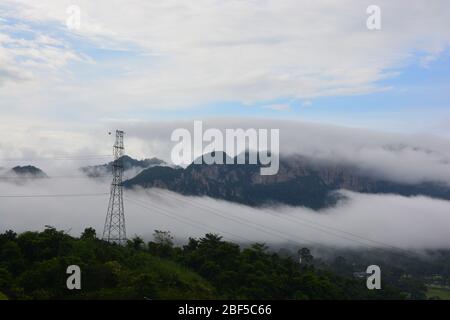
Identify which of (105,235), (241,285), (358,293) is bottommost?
(358,293)

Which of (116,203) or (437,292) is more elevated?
(116,203)

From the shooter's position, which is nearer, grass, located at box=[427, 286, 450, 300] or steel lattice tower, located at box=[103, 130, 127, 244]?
steel lattice tower, located at box=[103, 130, 127, 244]

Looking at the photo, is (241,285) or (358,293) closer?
(241,285)

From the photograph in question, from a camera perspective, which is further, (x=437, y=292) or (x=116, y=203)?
(x=437, y=292)

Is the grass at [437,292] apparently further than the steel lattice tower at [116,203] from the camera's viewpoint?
Yes

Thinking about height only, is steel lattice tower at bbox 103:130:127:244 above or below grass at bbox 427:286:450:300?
above

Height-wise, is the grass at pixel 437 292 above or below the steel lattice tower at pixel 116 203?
below
